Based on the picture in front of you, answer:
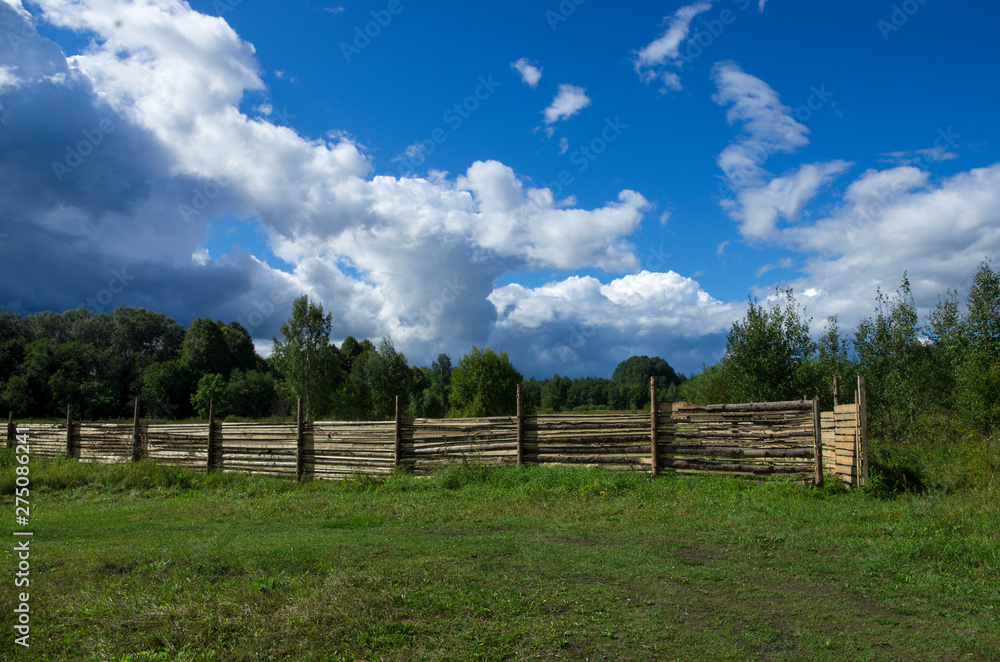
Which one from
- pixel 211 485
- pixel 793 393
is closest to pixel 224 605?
pixel 211 485

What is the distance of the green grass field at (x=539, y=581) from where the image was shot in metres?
3.83

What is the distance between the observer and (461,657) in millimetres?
3604

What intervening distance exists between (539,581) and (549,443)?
7.64 meters

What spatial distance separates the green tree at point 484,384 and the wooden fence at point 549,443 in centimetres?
2795

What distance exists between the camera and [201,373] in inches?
2228

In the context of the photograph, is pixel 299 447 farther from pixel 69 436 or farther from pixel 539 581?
pixel 539 581

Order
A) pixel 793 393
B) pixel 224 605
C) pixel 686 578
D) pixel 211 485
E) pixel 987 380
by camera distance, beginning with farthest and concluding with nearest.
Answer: pixel 793 393
pixel 987 380
pixel 211 485
pixel 686 578
pixel 224 605

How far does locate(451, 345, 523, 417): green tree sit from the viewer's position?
4478 centimetres

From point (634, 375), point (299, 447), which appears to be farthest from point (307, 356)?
point (634, 375)

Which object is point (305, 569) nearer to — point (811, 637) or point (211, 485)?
point (811, 637)

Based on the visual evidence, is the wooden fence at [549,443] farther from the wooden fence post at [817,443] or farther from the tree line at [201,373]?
the tree line at [201,373]

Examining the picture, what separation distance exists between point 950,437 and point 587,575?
52.7 ft

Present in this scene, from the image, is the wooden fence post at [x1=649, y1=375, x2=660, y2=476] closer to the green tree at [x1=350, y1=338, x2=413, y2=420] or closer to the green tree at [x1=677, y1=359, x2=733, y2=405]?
the green tree at [x1=677, y1=359, x2=733, y2=405]

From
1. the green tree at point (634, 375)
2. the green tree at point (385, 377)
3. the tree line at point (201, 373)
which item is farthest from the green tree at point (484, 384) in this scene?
the green tree at point (634, 375)
